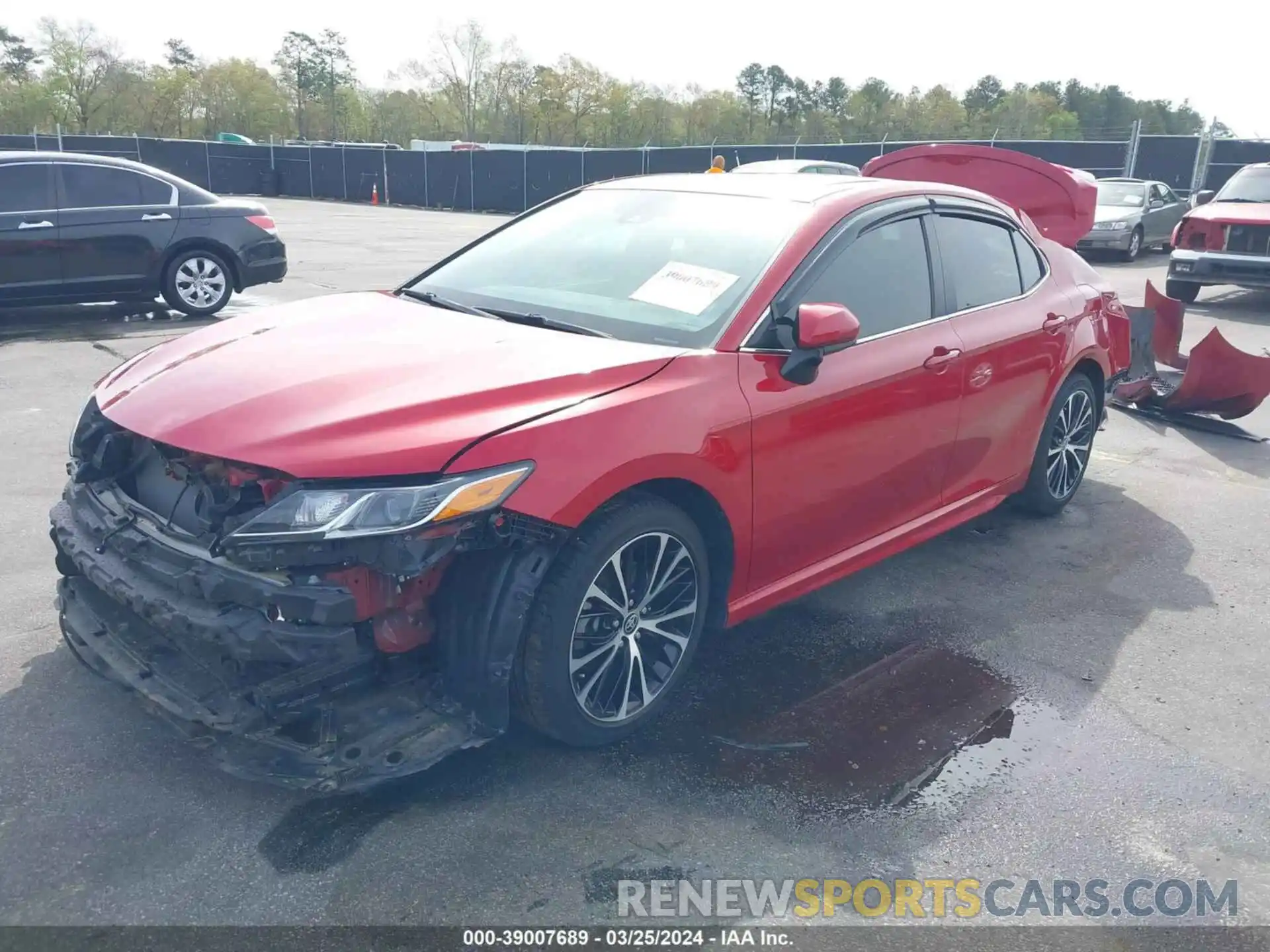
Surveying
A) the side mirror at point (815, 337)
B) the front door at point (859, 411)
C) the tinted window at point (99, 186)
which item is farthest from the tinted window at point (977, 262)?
the tinted window at point (99, 186)

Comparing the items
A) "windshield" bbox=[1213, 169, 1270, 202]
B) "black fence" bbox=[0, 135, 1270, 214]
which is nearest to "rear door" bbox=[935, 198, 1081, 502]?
"windshield" bbox=[1213, 169, 1270, 202]

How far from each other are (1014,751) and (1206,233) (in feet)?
Result: 38.2

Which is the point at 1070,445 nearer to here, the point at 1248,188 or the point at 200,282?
the point at 200,282

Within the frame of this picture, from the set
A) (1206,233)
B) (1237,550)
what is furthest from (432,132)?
(1237,550)

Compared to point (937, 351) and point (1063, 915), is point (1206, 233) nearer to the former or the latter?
point (937, 351)

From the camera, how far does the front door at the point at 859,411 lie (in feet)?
11.6

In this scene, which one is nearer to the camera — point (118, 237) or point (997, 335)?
point (997, 335)

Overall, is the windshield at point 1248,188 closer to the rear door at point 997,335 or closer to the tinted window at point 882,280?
the rear door at point 997,335

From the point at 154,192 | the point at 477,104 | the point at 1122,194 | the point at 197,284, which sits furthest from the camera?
the point at 477,104

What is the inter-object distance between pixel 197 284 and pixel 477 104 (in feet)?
271

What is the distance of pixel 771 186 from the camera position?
431 cm

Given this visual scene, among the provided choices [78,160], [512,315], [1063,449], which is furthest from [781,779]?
[78,160]

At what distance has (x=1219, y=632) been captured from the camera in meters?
4.33

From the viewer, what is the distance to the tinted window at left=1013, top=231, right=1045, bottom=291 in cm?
502
